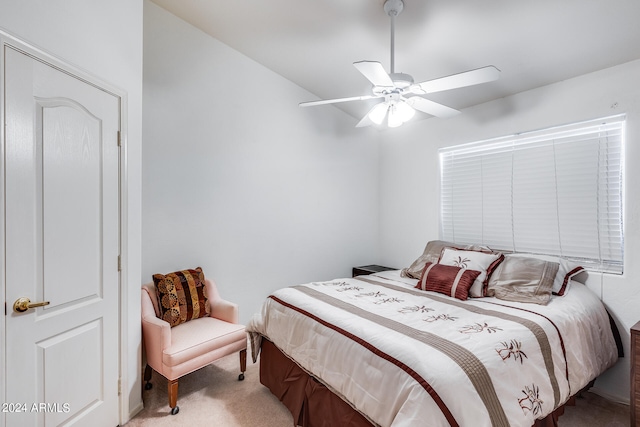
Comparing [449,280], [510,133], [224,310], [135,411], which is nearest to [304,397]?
[224,310]

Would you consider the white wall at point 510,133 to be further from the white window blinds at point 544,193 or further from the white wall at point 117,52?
the white wall at point 117,52

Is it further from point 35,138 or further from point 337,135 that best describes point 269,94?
point 35,138

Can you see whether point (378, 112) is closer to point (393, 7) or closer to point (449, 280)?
point (393, 7)

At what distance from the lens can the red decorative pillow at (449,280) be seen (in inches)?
99.2

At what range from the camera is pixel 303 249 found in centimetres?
384

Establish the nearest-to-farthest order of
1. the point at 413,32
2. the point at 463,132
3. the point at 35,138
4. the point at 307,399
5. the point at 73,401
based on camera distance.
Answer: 1. the point at 35,138
2. the point at 73,401
3. the point at 307,399
4. the point at 413,32
5. the point at 463,132

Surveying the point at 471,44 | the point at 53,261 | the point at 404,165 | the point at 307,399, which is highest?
the point at 471,44

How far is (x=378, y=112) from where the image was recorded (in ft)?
7.54

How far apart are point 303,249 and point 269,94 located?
1828 millimetres

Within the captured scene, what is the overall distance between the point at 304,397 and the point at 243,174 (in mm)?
2175

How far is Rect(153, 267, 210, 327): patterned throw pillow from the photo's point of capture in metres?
2.54

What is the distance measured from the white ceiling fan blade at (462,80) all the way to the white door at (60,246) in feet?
6.60

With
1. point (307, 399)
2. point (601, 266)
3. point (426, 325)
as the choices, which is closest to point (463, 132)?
point (601, 266)

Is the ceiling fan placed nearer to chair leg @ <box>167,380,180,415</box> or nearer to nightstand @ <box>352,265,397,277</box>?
nightstand @ <box>352,265,397,277</box>
